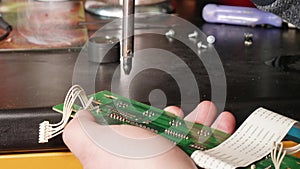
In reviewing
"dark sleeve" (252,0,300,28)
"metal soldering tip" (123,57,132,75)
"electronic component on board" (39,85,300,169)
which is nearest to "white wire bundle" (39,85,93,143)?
"electronic component on board" (39,85,300,169)

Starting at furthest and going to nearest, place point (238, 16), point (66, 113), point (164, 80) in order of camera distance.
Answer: point (238, 16), point (164, 80), point (66, 113)

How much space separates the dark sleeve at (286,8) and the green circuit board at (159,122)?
343 millimetres

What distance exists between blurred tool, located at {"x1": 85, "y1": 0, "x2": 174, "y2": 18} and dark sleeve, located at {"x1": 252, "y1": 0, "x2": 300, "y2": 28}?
937 mm

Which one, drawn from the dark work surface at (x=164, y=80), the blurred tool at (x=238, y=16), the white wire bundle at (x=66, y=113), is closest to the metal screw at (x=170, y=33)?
the dark work surface at (x=164, y=80)

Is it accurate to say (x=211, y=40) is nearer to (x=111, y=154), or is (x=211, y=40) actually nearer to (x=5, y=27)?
(x=5, y=27)

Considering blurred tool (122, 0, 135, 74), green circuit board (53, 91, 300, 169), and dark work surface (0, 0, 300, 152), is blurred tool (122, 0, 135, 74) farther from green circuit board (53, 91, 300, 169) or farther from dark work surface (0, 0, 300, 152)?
green circuit board (53, 91, 300, 169)

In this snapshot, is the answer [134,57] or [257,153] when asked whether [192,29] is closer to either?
[134,57]

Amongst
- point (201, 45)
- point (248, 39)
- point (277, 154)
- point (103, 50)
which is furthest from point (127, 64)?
point (277, 154)

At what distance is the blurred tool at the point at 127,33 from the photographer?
3.43ft

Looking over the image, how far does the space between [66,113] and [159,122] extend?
A: 132mm

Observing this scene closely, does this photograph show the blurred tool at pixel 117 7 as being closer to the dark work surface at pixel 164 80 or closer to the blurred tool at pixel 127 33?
the dark work surface at pixel 164 80

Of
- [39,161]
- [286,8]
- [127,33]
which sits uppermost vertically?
[286,8]

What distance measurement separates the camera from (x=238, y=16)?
4.34ft

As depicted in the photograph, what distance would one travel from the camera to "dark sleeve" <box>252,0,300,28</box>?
0.42 meters
